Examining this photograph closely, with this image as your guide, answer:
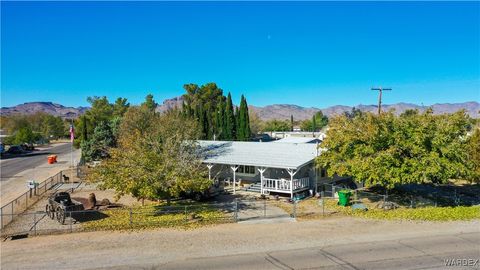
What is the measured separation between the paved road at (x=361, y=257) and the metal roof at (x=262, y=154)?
390 inches

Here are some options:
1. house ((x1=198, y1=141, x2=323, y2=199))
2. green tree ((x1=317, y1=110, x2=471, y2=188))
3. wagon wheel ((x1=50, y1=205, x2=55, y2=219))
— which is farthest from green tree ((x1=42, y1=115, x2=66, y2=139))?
green tree ((x1=317, y1=110, x2=471, y2=188))

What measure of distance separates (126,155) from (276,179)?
10.6 meters

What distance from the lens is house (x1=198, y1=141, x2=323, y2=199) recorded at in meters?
25.3

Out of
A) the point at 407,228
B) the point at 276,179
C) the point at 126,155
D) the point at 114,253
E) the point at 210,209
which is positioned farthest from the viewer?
the point at 276,179

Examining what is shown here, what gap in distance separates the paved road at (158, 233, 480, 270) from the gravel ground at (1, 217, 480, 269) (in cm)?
63

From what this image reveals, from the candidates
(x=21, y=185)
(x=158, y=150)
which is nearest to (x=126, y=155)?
(x=158, y=150)

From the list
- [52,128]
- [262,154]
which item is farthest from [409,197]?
[52,128]

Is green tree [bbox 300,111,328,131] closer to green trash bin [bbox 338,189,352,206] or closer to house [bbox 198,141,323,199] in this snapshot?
house [bbox 198,141,323,199]

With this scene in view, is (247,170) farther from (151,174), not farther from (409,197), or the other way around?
(409,197)

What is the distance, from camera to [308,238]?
16062 mm

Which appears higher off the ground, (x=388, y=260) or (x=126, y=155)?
(x=126, y=155)

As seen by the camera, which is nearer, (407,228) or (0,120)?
(407,228)

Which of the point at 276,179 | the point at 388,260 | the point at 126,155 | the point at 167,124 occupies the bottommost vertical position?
the point at 388,260

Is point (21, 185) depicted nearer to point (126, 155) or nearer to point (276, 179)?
point (126, 155)
